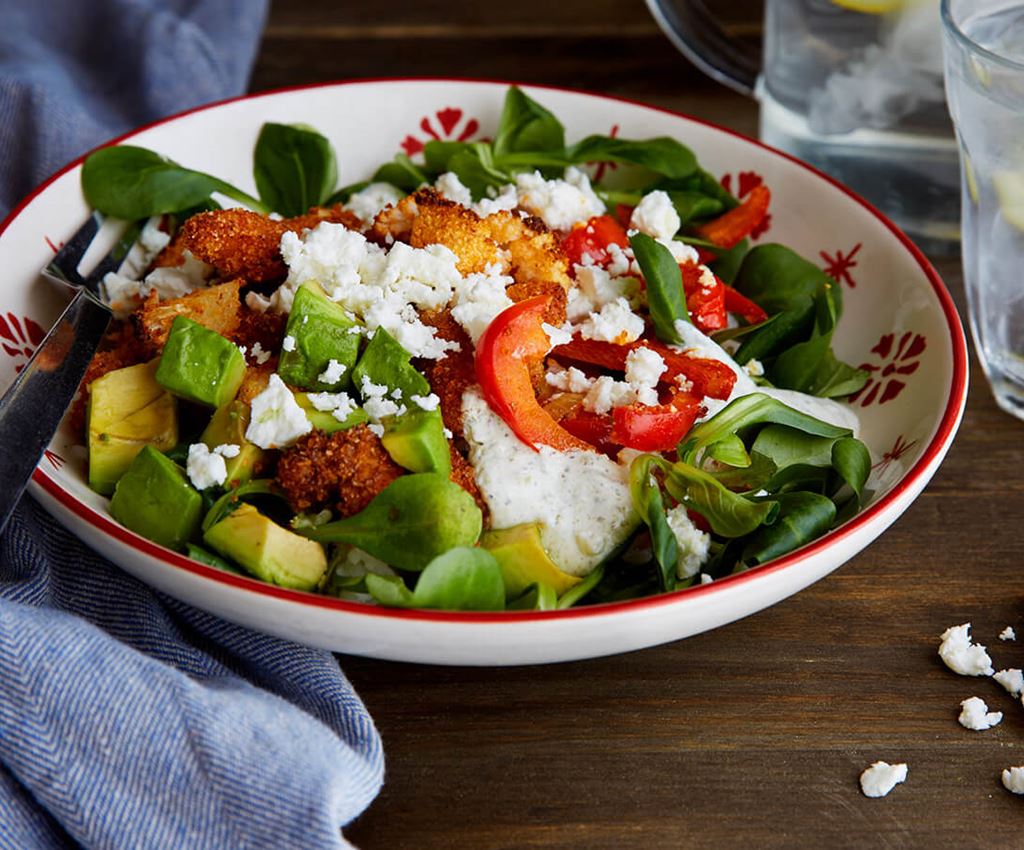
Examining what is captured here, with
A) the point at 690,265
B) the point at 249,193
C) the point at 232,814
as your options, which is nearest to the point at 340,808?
the point at 232,814

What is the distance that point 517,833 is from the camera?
4.44 feet

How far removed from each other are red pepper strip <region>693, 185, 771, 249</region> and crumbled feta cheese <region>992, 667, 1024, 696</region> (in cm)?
84

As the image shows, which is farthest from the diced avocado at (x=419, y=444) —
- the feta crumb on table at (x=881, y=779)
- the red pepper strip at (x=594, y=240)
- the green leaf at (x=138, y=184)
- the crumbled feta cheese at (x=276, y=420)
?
the green leaf at (x=138, y=184)

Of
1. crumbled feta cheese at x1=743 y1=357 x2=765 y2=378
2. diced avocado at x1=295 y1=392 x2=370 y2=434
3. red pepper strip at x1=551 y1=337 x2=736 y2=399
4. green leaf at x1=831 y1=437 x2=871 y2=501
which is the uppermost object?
diced avocado at x1=295 y1=392 x2=370 y2=434

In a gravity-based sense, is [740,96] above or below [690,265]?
below

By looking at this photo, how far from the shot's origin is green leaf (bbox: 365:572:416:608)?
132 cm

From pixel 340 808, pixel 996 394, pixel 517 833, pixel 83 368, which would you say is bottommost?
pixel 996 394

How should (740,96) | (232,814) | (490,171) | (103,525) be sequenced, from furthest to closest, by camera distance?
(740,96), (490,171), (103,525), (232,814)

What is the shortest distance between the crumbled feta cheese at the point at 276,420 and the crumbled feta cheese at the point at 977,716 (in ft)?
2.78

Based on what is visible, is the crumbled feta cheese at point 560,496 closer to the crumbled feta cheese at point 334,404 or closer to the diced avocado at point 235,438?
the crumbled feta cheese at point 334,404

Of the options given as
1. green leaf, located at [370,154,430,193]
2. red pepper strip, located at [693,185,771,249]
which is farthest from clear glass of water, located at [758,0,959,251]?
green leaf, located at [370,154,430,193]

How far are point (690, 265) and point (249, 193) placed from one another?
2.79ft

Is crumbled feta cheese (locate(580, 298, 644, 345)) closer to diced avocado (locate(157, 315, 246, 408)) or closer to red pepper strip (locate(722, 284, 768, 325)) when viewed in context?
red pepper strip (locate(722, 284, 768, 325))

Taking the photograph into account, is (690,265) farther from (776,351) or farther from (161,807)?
(161,807)
